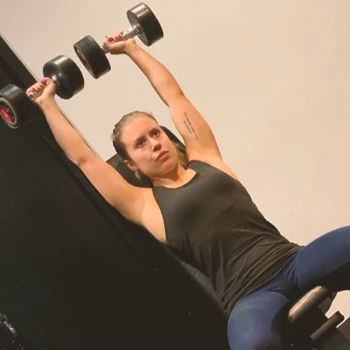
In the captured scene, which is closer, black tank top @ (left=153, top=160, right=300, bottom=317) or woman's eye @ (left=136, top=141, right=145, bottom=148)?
black tank top @ (left=153, top=160, right=300, bottom=317)

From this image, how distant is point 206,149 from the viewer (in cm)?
167

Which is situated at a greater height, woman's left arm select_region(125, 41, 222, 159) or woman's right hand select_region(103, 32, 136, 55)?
woman's right hand select_region(103, 32, 136, 55)

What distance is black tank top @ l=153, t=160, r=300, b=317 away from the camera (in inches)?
58.2

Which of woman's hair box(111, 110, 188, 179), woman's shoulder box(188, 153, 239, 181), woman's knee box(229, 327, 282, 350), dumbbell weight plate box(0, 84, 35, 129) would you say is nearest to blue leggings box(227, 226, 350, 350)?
woman's knee box(229, 327, 282, 350)

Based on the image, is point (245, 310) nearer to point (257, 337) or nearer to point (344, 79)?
point (257, 337)

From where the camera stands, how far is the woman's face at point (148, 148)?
5.21 ft

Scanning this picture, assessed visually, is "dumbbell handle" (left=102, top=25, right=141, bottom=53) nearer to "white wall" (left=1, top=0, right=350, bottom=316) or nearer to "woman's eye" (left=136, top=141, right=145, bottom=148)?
"woman's eye" (left=136, top=141, right=145, bottom=148)

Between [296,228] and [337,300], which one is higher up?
[296,228]

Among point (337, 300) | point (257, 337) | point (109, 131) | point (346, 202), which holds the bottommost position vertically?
point (337, 300)

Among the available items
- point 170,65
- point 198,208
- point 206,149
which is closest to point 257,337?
point 198,208

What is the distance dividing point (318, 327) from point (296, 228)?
30.2 inches

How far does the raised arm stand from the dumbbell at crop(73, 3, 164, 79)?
3 cm

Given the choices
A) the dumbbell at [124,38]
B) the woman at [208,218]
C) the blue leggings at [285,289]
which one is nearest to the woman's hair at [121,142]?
the woman at [208,218]

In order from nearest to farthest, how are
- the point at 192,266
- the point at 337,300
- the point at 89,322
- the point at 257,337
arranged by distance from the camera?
the point at 257,337, the point at 192,266, the point at 89,322, the point at 337,300
